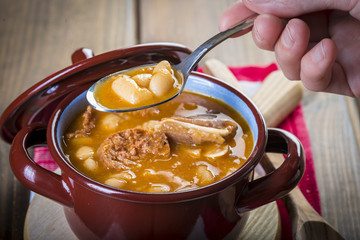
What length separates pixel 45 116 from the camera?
1.61m

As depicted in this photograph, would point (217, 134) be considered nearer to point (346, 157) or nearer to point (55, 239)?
point (55, 239)

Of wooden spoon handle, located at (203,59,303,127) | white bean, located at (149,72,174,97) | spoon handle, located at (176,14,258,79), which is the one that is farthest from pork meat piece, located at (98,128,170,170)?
wooden spoon handle, located at (203,59,303,127)

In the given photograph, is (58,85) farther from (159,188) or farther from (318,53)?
(318,53)

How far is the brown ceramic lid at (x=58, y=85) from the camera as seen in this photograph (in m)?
1.50

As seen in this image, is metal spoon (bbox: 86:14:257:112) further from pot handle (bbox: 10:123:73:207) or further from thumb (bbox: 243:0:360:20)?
pot handle (bbox: 10:123:73:207)

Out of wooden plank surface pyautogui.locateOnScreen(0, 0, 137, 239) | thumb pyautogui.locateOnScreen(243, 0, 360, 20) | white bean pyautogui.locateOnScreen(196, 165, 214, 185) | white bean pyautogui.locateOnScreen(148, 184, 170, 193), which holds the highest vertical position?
thumb pyautogui.locateOnScreen(243, 0, 360, 20)

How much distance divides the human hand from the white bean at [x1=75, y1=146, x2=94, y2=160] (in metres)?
0.62

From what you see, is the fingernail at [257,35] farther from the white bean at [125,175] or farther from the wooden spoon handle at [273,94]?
the white bean at [125,175]

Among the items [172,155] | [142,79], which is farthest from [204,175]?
[142,79]

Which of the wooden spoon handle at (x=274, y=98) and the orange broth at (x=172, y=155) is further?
the wooden spoon handle at (x=274, y=98)

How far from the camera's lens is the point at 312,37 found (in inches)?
68.9

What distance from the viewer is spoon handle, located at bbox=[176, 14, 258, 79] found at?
58.4 inches

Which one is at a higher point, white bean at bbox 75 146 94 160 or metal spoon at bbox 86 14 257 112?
metal spoon at bbox 86 14 257 112

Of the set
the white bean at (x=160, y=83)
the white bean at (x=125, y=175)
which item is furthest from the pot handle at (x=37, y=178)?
the white bean at (x=160, y=83)
